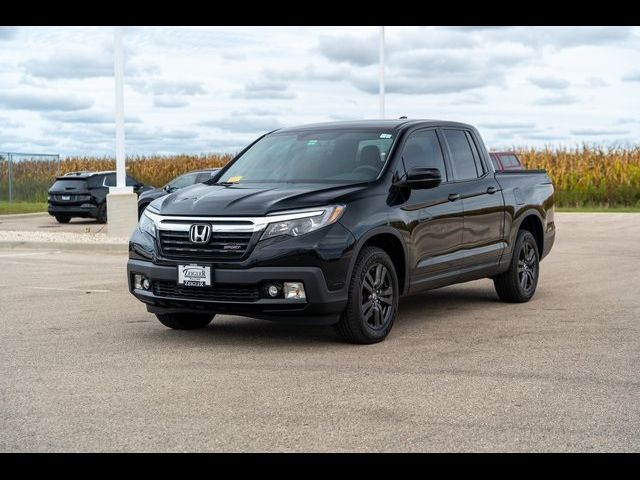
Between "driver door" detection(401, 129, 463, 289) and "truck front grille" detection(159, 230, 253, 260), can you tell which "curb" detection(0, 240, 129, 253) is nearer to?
"driver door" detection(401, 129, 463, 289)

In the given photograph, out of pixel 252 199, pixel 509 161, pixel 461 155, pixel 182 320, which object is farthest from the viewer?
pixel 509 161

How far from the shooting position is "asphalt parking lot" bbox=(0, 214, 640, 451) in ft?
18.6

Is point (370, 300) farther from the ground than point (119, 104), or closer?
closer

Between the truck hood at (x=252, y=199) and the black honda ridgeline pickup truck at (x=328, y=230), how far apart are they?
0.01 m

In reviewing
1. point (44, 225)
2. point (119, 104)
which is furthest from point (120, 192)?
point (44, 225)

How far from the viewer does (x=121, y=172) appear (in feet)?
69.6

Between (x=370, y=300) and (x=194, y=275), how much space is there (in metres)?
1.49

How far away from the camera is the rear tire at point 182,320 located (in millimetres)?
9383

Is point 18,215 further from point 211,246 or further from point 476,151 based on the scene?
point 211,246

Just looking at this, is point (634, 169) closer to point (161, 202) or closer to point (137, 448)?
point (161, 202)

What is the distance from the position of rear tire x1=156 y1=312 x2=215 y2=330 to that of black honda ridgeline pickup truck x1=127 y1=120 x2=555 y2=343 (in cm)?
1

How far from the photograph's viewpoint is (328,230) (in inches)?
323

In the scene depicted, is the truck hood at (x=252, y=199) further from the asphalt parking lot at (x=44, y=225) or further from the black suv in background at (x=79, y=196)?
the black suv in background at (x=79, y=196)
